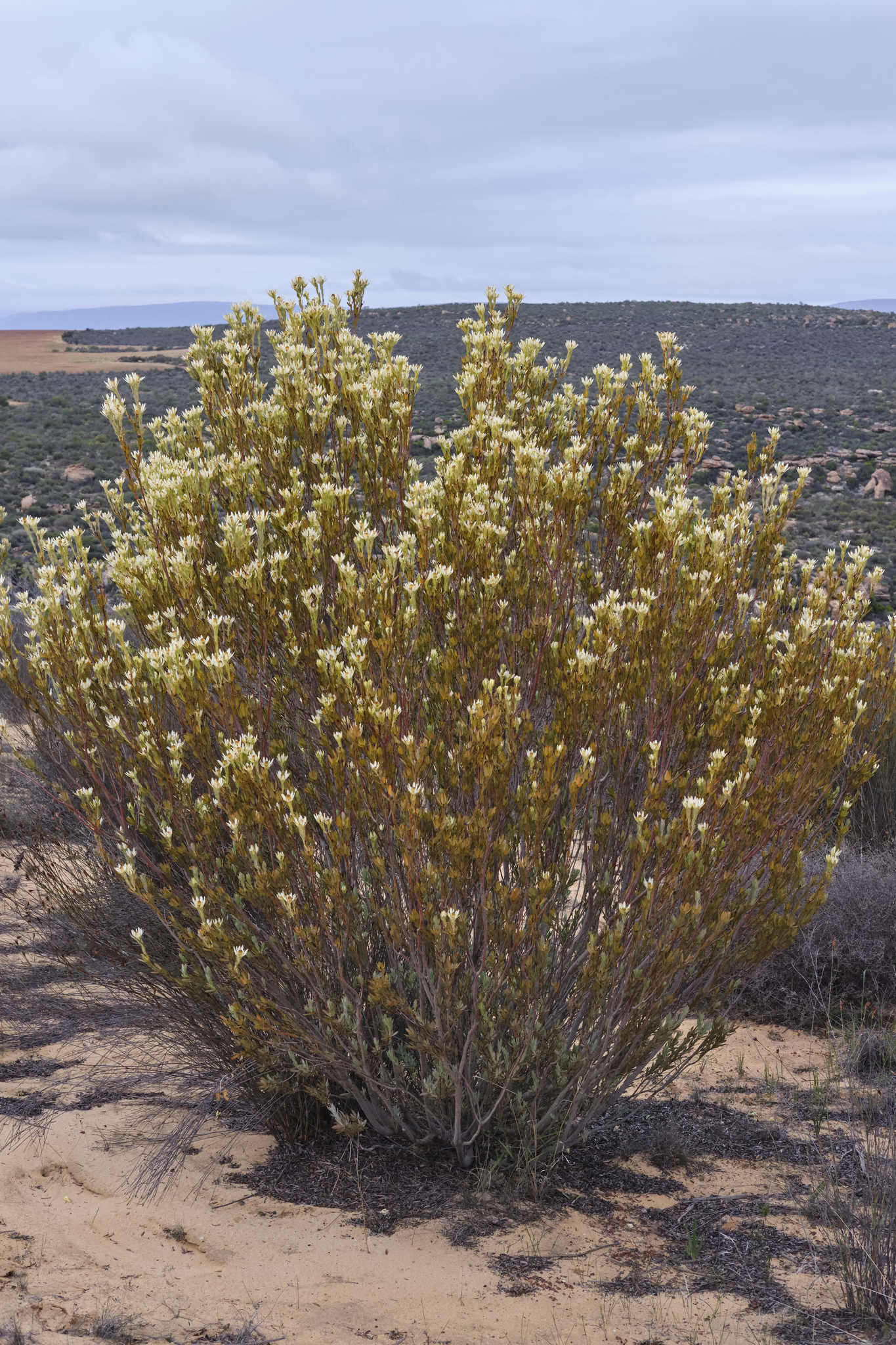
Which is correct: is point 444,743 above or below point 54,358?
below

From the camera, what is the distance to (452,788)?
366 cm

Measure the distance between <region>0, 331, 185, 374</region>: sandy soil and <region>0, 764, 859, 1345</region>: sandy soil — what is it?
50708 mm

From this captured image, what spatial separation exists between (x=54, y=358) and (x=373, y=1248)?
64.3 m

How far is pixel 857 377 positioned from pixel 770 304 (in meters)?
33.5

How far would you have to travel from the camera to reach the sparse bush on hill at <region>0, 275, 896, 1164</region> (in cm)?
351

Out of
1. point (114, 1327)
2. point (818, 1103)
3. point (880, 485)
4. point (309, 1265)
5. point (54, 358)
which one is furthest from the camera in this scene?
point (54, 358)

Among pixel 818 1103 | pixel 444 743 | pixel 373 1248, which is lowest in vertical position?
pixel 818 1103

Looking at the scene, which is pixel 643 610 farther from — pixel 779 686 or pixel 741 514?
pixel 741 514

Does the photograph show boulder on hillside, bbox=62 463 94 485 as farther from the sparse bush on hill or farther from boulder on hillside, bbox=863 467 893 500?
the sparse bush on hill

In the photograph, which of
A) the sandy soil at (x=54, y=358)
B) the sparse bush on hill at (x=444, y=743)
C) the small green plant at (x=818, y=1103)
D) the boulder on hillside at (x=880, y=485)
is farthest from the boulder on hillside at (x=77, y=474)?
the sandy soil at (x=54, y=358)

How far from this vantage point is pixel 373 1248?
381 centimetres

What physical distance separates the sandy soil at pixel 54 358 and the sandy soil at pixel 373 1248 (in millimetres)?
50708

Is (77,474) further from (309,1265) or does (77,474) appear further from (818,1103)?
(309,1265)

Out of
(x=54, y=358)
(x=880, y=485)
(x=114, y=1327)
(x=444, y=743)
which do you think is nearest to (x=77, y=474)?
(x=880, y=485)
